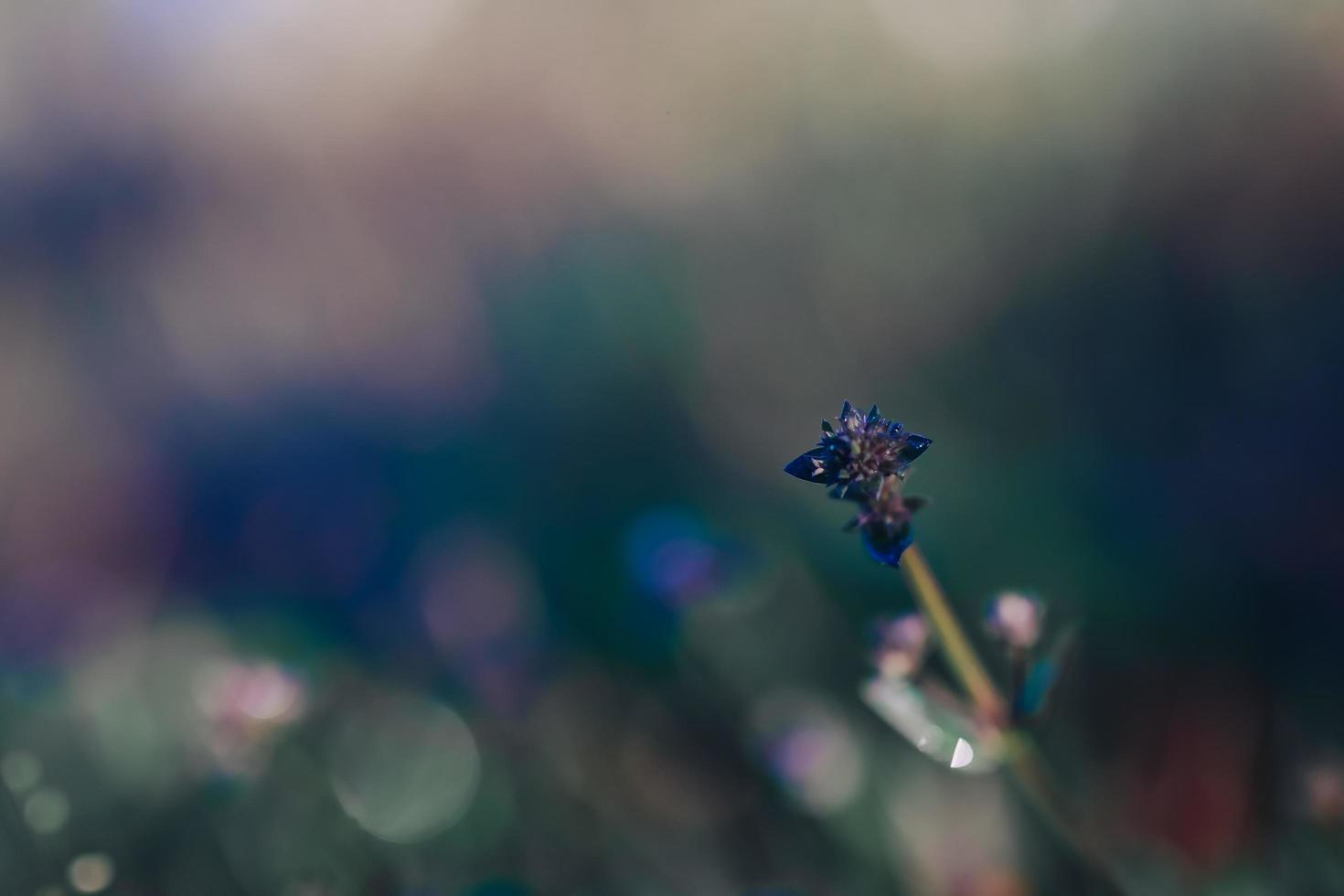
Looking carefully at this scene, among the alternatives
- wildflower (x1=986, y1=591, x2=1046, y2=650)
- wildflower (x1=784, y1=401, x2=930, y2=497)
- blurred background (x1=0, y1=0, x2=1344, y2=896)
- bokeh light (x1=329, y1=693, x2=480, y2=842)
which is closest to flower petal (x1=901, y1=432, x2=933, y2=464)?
wildflower (x1=784, y1=401, x2=930, y2=497)

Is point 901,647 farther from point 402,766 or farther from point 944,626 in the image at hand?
point 402,766

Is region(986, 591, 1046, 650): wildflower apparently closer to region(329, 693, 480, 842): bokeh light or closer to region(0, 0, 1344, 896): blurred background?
region(0, 0, 1344, 896): blurred background

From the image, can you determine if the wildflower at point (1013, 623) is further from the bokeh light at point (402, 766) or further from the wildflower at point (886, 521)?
the bokeh light at point (402, 766)

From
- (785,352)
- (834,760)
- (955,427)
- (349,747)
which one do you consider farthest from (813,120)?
(349,747)

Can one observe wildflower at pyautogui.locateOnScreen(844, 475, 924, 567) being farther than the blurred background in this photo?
No

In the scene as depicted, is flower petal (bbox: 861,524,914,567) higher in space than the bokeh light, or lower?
higher

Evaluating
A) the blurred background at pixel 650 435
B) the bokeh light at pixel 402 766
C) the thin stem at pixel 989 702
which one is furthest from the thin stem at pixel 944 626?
the bokeh light at pixel 402 766
